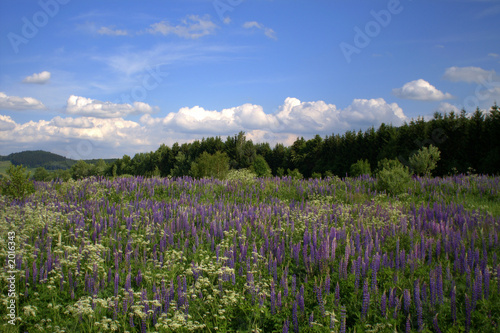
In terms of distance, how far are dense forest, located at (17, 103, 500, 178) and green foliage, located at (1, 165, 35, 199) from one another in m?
3.75

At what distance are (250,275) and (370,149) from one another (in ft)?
162

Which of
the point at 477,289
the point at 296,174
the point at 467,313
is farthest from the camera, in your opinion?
the point at 296,174

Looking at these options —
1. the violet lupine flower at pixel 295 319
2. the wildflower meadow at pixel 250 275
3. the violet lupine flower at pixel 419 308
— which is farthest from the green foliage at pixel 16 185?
the violet lupine flower at pixel 419 308

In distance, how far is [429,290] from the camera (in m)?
4.54

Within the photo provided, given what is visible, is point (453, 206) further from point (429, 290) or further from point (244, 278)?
point (244, 278)

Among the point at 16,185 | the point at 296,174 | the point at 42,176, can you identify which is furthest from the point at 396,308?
the point at 42,176

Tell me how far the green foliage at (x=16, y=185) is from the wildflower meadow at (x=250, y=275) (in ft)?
8.33

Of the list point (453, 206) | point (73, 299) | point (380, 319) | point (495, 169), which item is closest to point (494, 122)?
point (495, 169)

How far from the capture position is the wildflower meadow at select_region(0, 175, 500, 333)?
4012 millimetres

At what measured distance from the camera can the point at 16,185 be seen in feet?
36.0

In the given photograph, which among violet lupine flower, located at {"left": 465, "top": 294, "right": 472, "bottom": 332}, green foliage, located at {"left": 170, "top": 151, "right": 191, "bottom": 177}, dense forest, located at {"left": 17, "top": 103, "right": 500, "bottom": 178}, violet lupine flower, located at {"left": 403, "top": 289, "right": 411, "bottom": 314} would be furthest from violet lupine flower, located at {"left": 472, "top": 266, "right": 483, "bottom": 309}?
green foliage, located at {"left": 170, "top": 151, "right": 191, "bottom": 177}

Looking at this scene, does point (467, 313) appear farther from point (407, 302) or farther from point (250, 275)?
point (250, 275)

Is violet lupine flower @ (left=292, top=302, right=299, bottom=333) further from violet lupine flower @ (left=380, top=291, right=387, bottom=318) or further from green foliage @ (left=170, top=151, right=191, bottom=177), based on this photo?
green foliage @ (left=170, top=151, right=191, bottom=177)

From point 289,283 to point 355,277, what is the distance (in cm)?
97
